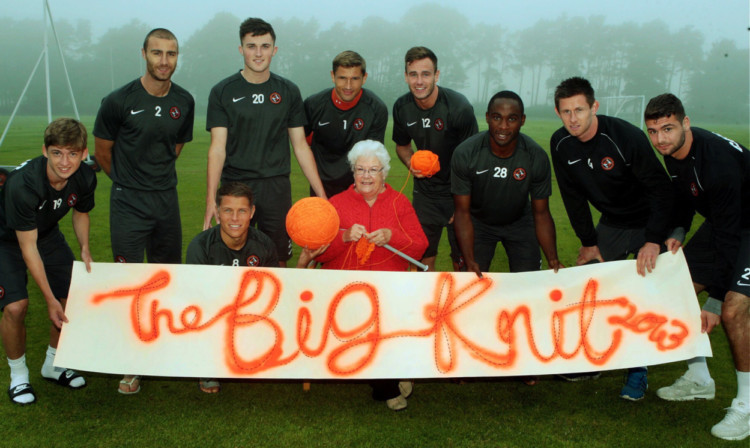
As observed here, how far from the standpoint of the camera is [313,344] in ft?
13.1

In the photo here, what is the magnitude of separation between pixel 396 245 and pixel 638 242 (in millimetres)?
1966

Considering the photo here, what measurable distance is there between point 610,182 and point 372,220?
74.0 inches

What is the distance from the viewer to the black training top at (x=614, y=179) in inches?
172

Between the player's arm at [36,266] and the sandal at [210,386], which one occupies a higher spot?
the player's arm at [36,266]

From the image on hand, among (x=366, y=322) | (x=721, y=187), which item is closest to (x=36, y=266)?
(x=366, y=322)

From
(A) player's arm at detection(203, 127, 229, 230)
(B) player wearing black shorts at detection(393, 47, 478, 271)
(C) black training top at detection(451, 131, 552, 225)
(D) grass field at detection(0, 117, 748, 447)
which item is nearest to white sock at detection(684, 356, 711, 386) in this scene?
(D) grass field at detection(0, 117, 748, 447)

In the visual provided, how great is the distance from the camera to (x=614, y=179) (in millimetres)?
4629

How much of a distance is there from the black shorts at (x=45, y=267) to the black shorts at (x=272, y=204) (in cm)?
161

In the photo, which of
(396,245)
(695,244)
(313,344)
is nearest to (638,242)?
(695,244)

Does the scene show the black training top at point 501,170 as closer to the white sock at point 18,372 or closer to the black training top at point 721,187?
the black training top at point 721,187

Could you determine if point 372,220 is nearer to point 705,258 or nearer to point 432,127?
point 432,127

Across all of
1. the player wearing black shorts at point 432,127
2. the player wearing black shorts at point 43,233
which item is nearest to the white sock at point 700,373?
the player wearing black shorts at point 432,127

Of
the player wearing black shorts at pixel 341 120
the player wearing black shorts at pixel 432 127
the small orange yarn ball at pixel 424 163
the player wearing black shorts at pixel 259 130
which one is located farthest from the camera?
the player wearing black shorts at pixel 341 120

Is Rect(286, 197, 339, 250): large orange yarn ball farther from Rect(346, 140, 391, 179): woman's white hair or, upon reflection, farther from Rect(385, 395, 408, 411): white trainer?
Rect(385, 395, 408, 411): white trainer
